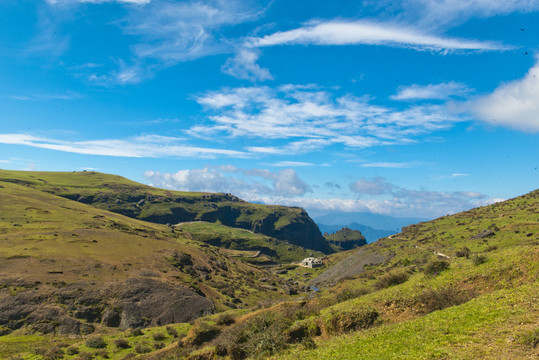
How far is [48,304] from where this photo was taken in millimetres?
48969

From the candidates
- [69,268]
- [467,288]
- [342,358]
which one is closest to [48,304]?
[69,268]

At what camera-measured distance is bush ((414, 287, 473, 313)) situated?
2033 cm

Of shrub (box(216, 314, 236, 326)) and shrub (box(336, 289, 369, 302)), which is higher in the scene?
shrub (box(336, 289, 369, 302))

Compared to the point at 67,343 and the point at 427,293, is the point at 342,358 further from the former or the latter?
the point at 67,343

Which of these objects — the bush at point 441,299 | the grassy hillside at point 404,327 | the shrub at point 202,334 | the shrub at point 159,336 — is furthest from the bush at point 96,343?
the bush at point 441,299

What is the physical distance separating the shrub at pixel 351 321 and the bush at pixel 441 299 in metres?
3.77

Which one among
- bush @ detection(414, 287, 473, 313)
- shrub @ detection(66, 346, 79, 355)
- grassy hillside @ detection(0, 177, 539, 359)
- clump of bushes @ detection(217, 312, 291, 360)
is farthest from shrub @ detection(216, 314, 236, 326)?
bush @ detection(414, 287, 473, 313)

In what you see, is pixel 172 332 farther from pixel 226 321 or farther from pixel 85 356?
pixel 226 321

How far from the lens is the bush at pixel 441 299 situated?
20.3m

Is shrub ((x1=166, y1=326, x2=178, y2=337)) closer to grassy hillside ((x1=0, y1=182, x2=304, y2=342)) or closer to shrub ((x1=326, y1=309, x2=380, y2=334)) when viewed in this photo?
grassy hillside ((x1=0, y1=182, x2=304, y2=342))

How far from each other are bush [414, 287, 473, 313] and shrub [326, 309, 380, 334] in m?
3.77

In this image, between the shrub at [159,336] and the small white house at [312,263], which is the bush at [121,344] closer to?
the shrub at [159,336]

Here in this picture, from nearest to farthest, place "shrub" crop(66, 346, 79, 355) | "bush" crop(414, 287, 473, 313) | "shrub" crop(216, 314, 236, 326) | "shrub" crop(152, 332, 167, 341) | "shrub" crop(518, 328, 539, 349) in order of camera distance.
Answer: "shrub" crop(518, 328, 539, 349) < "bush" crop(414, 287, 473, 313) < "shrub" crop(66, 346, 79, 355) < "shrub" crop(216, 314, 236, 326) < "shrub" crop(152, 332, 167, 341)

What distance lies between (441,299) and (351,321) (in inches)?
283
